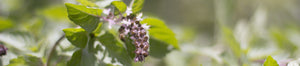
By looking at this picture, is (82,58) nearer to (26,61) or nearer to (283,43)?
(26,61)

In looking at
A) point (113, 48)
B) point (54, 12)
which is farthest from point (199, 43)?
point (113, 48)

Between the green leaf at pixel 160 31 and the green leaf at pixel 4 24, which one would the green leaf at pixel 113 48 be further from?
the green leaf at pixel 4 24

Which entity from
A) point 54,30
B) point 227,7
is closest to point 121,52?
point 54,30

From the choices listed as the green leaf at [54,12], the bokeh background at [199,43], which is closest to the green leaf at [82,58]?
the bokeh background at [199,43]

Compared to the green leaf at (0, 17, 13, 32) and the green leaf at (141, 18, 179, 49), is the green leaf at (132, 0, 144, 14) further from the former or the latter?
the green leaf at (0, 17, 13, 32)

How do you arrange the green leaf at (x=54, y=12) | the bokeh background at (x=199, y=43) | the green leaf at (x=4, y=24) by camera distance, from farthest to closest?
the green leaf at (x=54, y=12) < the green leaf at (x=4, y=24) < the bokeh background at (x=199, y=43)

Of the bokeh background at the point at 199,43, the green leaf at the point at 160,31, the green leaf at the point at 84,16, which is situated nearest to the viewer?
the green leaf at the point at 84,16

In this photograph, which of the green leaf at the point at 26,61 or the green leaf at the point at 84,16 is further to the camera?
the green leaf at the point at 26,61

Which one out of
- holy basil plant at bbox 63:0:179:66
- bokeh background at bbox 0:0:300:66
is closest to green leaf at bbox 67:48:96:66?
holy basil plant at bbox 63:0:179:66
